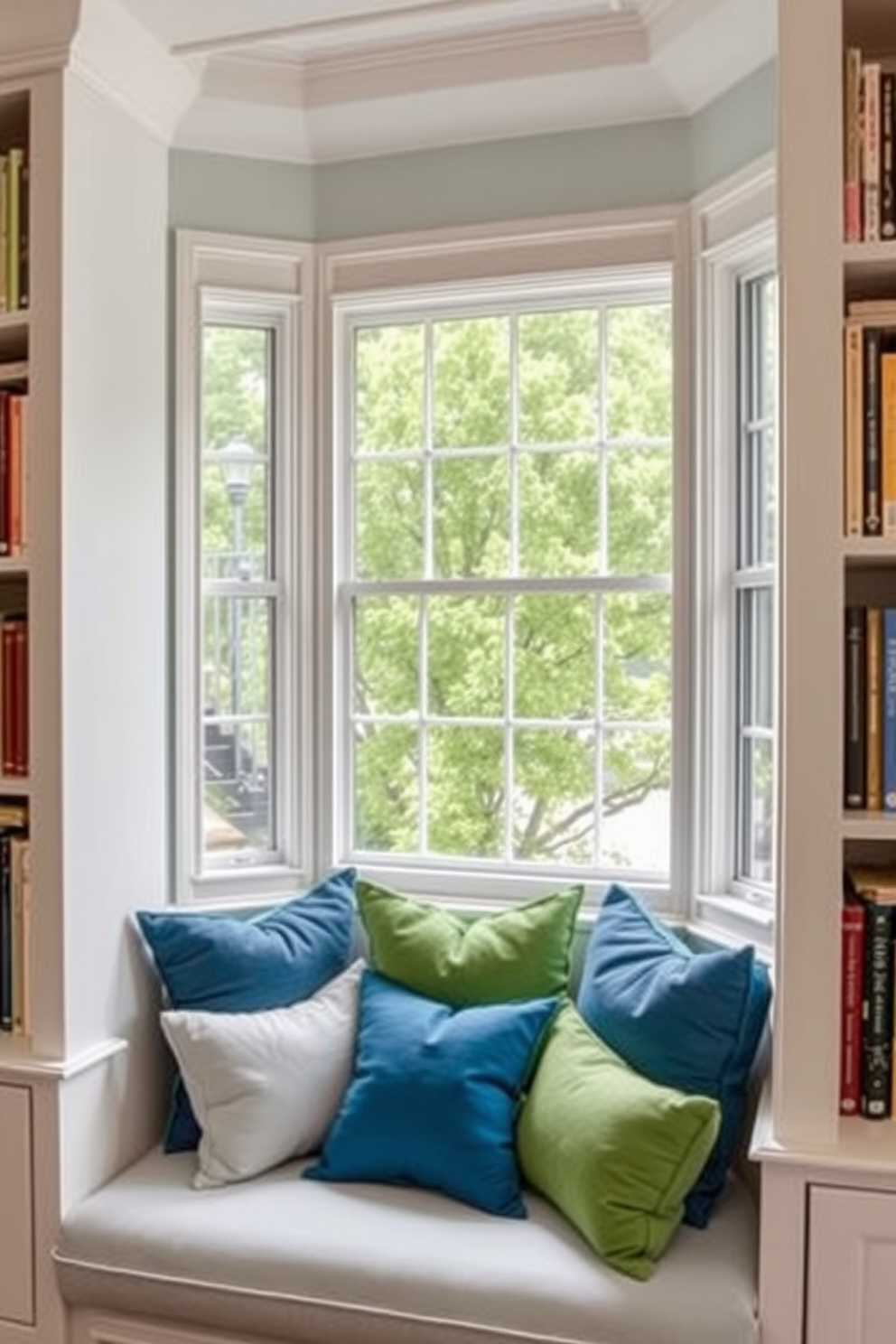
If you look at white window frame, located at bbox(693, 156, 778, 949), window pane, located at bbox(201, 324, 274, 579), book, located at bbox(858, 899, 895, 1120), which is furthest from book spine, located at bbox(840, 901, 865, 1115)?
window pane, located at bbox(201, 324, 274, 579)

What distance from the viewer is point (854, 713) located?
1735 millimetres

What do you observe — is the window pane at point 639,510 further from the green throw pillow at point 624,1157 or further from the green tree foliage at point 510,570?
the green throw pillow at point 624,1157

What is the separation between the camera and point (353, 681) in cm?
268

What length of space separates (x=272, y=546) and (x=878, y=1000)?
1613 mm

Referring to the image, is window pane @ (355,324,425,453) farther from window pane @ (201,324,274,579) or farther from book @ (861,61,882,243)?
book @ (861,61,882,243)

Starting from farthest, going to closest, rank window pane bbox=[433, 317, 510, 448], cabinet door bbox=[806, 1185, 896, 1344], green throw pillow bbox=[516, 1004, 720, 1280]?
1. window pane bbox=[433, 317, 510, 448]
2. green throw pillow bbox=[516, 1004, 720, 1280]
3. cabinet door bbox=[806, 1185, 896, 1344]

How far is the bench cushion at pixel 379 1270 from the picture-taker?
173 centimetres

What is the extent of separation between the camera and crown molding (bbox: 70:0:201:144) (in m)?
2.06

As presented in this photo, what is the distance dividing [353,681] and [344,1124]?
3.26 ft

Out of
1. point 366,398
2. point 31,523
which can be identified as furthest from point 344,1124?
point 366,398

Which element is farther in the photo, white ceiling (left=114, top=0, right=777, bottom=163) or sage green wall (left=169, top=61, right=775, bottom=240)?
sage green wall (left=169, top=61, right=775, bottom=240)

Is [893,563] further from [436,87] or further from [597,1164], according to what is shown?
[436,87]

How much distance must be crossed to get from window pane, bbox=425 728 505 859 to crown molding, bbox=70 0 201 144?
1.44 m

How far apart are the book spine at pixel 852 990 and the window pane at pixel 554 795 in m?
0.86
